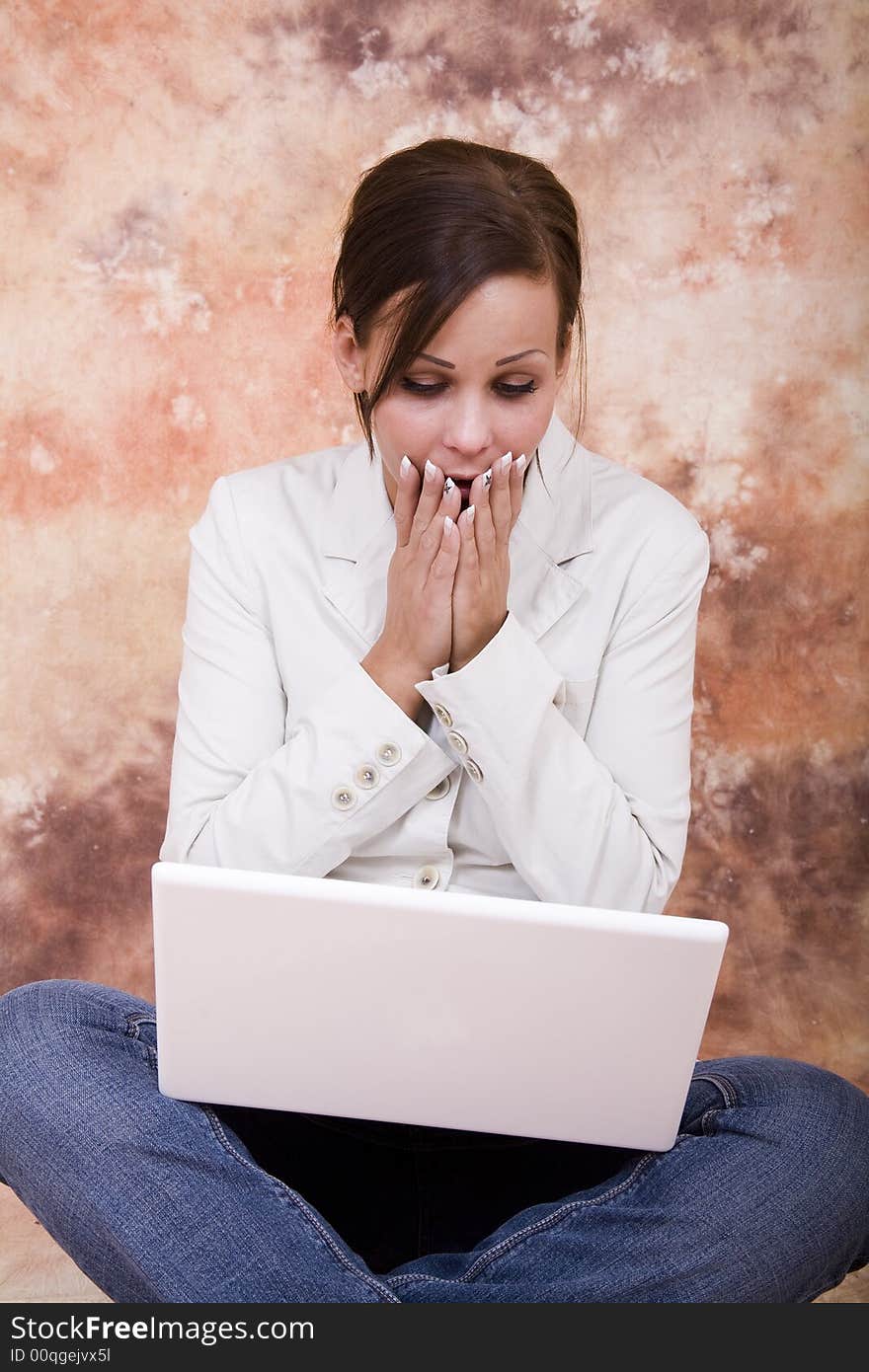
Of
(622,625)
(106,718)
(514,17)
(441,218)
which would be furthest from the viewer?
(106,718)

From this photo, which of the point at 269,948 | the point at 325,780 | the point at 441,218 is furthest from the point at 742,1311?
the point at 441,218

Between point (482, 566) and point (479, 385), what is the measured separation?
0.20 m

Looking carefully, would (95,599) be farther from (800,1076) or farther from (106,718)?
(800,1076)

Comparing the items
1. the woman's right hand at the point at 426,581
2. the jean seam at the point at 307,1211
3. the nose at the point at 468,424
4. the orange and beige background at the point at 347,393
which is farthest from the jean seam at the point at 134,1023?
the orange and beige background at the point at 347,393

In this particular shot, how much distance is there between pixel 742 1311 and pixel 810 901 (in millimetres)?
1474

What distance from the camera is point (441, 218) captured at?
168 centimetres

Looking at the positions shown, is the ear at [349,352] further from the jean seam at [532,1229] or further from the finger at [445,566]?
the jean seam at [532,1229]

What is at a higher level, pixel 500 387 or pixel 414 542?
pixel 500 387

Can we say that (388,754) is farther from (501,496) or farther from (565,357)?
(565,357)

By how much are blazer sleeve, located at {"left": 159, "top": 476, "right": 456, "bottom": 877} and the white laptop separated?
0.35 metres

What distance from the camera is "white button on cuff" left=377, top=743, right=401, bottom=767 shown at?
1723 mm

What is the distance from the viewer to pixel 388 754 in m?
1.72

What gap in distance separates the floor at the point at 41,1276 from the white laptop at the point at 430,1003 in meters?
0.86

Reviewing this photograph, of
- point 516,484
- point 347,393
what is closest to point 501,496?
point 516,484
